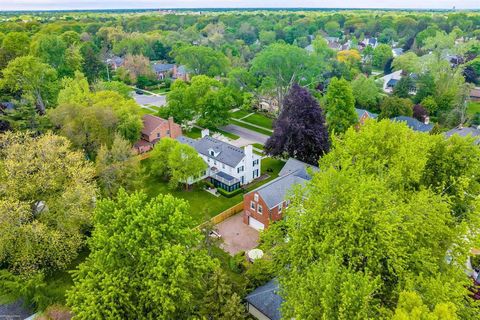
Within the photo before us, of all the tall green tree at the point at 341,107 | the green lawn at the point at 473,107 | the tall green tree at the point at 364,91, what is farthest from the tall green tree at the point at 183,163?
the green lawn at the point at 473,107

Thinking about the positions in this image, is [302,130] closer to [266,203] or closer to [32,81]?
[266,203]

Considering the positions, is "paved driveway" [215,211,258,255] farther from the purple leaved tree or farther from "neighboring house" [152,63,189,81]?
"neighboring house" [152,63,189,81]

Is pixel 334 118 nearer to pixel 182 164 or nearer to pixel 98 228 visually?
pixel 182 164

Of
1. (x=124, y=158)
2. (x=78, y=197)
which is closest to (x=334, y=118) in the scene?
(x=124, y=158)

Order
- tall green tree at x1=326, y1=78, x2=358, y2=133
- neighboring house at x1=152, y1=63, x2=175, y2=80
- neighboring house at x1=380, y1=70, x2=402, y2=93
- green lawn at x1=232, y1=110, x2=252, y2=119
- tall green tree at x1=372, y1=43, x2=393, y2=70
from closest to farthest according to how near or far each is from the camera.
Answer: tall green tree at x1=326, y1=78, x2=358, y2=133, green lawn at x1=232, y1=110, x2=252, y2=119, neighboring house at x1=380, y1=70, x2=402, y2=93, neighboring house at x1=152, y1=63, x2=175, y2=80, tall green tree at x1=372, y1=43, x2=393, y2=70

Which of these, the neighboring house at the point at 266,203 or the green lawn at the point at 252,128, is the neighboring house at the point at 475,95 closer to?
the green lawn at the point at 252,128

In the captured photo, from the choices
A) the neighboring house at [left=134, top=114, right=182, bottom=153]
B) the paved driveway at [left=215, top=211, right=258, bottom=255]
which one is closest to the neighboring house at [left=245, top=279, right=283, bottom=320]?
the paved driveway at [left=215, top=211, right=258, bottom=255]

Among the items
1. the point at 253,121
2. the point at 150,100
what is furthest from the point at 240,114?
the point at 150,100
